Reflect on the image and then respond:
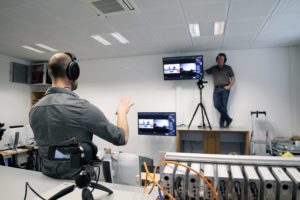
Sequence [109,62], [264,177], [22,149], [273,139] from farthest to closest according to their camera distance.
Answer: [109,62] < [22,149] < [273,139] < [264,177]

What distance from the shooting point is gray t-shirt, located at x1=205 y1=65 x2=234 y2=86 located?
4582 mm

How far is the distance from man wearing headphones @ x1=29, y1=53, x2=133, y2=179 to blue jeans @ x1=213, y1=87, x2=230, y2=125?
12.9 ft

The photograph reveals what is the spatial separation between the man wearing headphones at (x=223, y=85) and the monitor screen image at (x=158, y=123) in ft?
3.68

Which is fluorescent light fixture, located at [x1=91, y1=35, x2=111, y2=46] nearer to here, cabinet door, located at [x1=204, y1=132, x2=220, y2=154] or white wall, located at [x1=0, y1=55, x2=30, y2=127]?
cabinet door, located at [x1=204, y1=132, x2=220, y2=154]

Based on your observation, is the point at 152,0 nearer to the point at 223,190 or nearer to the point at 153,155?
the point at 223,190

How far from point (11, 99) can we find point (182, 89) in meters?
4.72

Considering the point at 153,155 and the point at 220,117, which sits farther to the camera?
the point at 153,155

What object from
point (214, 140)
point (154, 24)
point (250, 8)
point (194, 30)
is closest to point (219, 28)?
point (194, 30)

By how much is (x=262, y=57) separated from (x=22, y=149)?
5.96 metres

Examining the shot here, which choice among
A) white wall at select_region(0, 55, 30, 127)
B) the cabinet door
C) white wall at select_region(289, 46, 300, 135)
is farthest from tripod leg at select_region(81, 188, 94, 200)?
white wall at select_region(0, 55, 30, 127)

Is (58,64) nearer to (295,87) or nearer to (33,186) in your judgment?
(33,186)

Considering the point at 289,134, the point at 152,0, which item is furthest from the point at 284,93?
the point at 152,0

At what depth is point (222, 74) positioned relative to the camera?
4613mm

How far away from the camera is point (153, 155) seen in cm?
522
